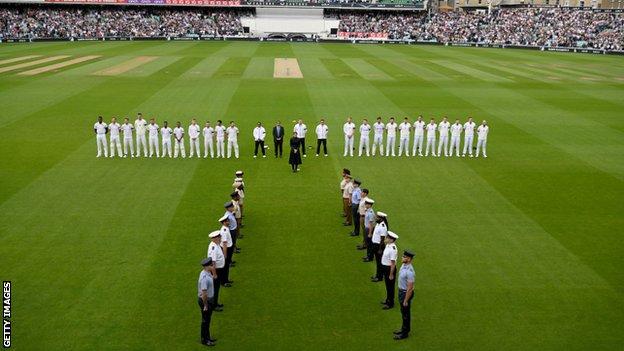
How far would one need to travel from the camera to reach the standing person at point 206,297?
9.70 metres

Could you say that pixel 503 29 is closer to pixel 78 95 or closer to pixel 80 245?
pixel 78 95

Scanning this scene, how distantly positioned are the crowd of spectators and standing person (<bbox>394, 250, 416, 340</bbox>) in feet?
245

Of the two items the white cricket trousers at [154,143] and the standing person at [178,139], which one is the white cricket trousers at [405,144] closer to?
the standing person at [178,139]

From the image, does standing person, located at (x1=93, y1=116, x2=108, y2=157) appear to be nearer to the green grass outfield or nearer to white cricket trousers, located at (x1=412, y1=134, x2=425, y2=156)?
the green grass outfield

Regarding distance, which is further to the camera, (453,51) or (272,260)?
(453,51)

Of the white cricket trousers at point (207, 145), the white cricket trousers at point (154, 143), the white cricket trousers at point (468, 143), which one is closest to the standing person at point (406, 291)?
the white cricket trousers at point (207, 145)

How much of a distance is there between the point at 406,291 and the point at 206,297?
12.0ft

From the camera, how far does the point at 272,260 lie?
13.2m

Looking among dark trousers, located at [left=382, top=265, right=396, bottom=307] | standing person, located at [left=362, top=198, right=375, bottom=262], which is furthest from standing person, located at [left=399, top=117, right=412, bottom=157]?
dark trousers, located at [left=382, top=265, right=396, bottom=307]

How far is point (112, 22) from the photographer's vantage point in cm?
8062

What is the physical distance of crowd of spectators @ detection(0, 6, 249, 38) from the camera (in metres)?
74.4

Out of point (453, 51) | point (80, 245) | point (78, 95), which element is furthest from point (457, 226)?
point (453, 51)

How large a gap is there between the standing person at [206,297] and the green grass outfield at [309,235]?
1.30ft

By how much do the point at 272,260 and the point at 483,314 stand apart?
501 centimetres
